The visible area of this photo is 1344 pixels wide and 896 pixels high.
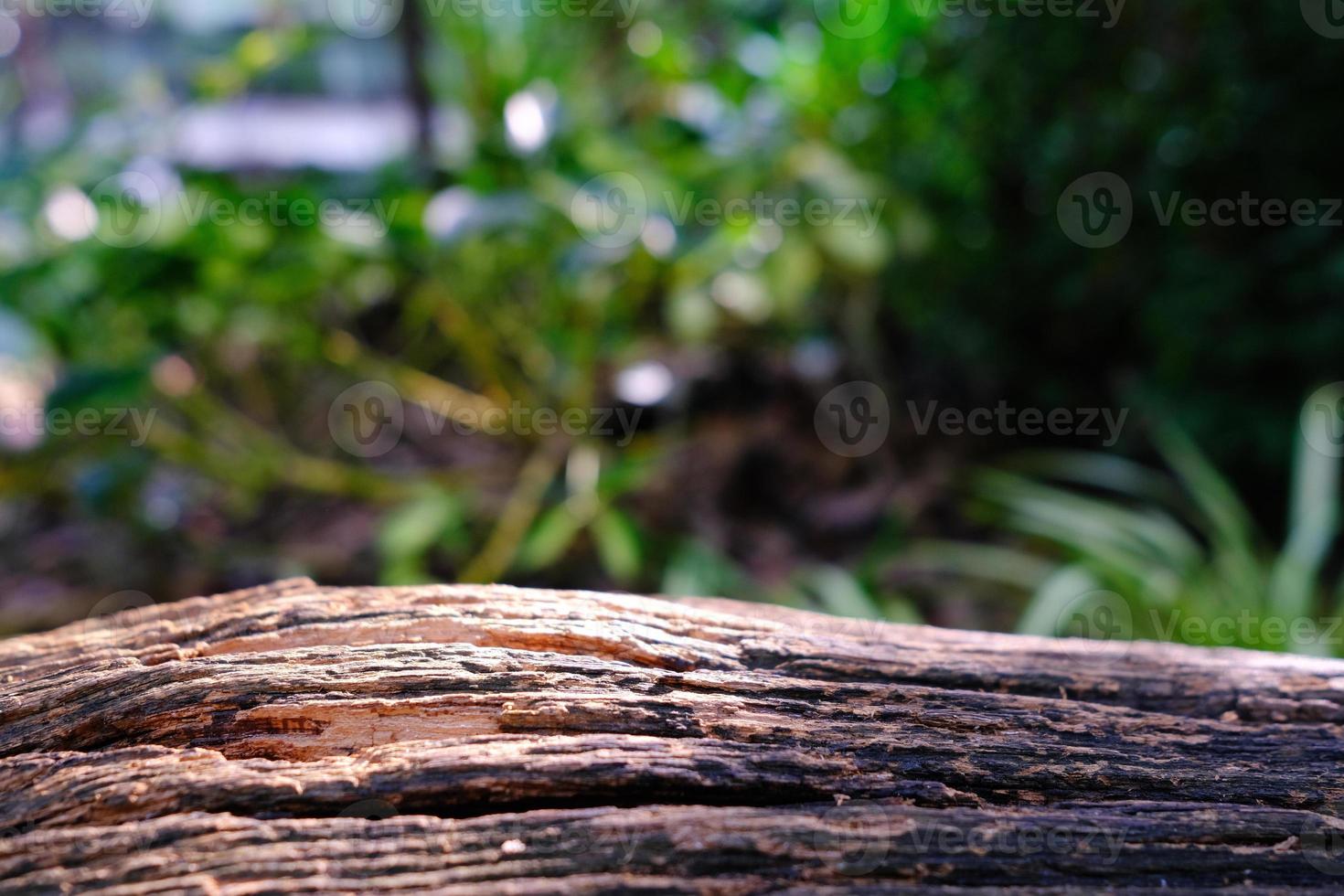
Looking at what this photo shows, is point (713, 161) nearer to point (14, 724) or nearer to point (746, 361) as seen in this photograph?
point (746, 361)

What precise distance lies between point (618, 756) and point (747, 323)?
1622 mm

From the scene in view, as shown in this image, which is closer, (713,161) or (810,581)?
(810,581)

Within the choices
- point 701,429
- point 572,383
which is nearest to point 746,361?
point 701,429

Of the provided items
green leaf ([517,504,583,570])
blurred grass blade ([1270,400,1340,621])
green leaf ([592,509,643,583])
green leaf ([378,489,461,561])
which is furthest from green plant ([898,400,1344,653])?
green leaf ([378,489,461,561])

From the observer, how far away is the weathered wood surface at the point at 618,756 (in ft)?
1.64

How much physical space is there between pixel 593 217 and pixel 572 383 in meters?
0.45

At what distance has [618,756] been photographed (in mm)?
553

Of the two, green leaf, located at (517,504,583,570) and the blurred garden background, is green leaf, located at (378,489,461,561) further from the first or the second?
green leaf, located at (517,504,583,570)

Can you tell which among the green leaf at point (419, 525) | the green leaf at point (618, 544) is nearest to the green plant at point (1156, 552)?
the green leaf at point (618, 544)

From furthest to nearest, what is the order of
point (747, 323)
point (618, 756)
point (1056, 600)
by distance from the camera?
point (747, 323) → point (1056, 600) → point (618, 756)

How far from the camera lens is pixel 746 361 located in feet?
7.29

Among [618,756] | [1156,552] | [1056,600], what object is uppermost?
[1156,552]

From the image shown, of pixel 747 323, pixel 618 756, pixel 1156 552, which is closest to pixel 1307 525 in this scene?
pixel 1156 552

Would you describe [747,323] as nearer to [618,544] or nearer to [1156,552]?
[618,544]
